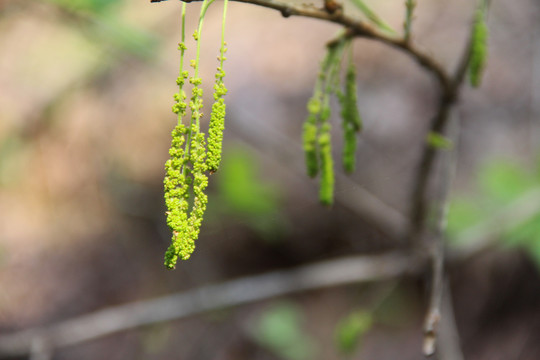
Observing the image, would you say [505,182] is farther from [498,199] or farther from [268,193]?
[268,193]

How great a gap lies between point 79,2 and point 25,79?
8.34ft

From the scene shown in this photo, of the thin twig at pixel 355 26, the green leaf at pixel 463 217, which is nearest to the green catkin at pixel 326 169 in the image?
the thin twig at pixel 355 26

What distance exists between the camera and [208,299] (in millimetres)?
2900

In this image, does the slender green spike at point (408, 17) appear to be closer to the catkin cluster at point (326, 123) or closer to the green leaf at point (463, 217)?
the catkin cluster at point (326, 123)

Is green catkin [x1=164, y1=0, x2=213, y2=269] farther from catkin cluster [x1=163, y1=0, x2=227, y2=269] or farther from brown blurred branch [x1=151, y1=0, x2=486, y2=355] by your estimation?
brown blurred branch [x1=151, y1=0, x2=486, y2=355]

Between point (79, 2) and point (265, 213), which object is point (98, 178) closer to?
point (265, 213)

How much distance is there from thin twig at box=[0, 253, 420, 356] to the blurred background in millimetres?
164

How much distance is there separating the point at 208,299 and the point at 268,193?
0.74 meters

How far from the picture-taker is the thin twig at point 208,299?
2789mm

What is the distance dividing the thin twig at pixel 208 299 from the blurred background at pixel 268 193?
6.4 inches

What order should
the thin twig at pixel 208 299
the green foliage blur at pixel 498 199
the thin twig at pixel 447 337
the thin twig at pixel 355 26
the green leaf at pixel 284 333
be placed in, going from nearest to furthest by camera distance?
the thin twig at pixel 355 26, the thin twig at pixel 447 337, the green foliage blur at pixel 498 199, the thin twig at pixel 208 299, the green leaf at pixel 284 333

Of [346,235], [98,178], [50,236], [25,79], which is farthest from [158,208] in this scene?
[25,79]

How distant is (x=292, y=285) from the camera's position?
2.89 meters

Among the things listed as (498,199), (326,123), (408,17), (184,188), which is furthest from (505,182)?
(184,188)
